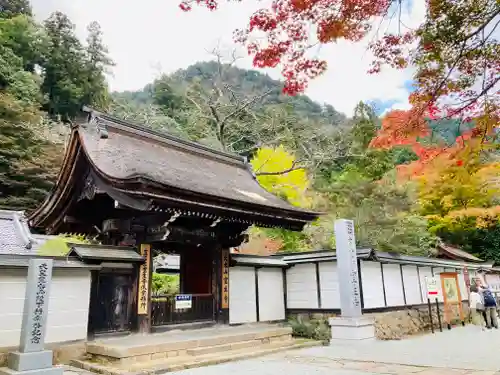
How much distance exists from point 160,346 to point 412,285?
9.76 m

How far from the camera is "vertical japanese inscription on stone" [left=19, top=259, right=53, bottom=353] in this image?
18.8 feet

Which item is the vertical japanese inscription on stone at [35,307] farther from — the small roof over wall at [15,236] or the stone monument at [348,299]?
the stone monument at [348,299]

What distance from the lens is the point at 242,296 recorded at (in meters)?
10.7

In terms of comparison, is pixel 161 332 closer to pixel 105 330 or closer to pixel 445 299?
pixel 105 330

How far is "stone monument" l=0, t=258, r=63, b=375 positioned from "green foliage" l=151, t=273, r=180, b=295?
38.6ft

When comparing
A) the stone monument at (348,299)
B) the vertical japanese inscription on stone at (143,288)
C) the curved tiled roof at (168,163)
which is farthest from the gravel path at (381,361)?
the curved tiled roof at (168,163)

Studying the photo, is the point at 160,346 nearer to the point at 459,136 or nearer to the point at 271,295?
the point at 271,295

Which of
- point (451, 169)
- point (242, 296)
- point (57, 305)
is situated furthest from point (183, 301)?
point (451, 169)

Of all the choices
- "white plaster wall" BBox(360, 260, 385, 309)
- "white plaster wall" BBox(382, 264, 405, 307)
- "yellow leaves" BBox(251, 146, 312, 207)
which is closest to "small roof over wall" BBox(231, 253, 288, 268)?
"white plaster wall" BBox(360, 260, 385, 309)

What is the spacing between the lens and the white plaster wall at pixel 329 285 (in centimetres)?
1096

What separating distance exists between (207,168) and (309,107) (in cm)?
5724

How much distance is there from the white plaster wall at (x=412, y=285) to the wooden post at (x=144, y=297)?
882cm

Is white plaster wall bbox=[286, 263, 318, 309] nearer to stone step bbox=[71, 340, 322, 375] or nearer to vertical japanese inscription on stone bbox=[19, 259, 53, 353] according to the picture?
stone step bbox=[71, 340, 322, 375]

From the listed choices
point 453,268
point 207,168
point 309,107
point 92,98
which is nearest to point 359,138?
point 453,268
